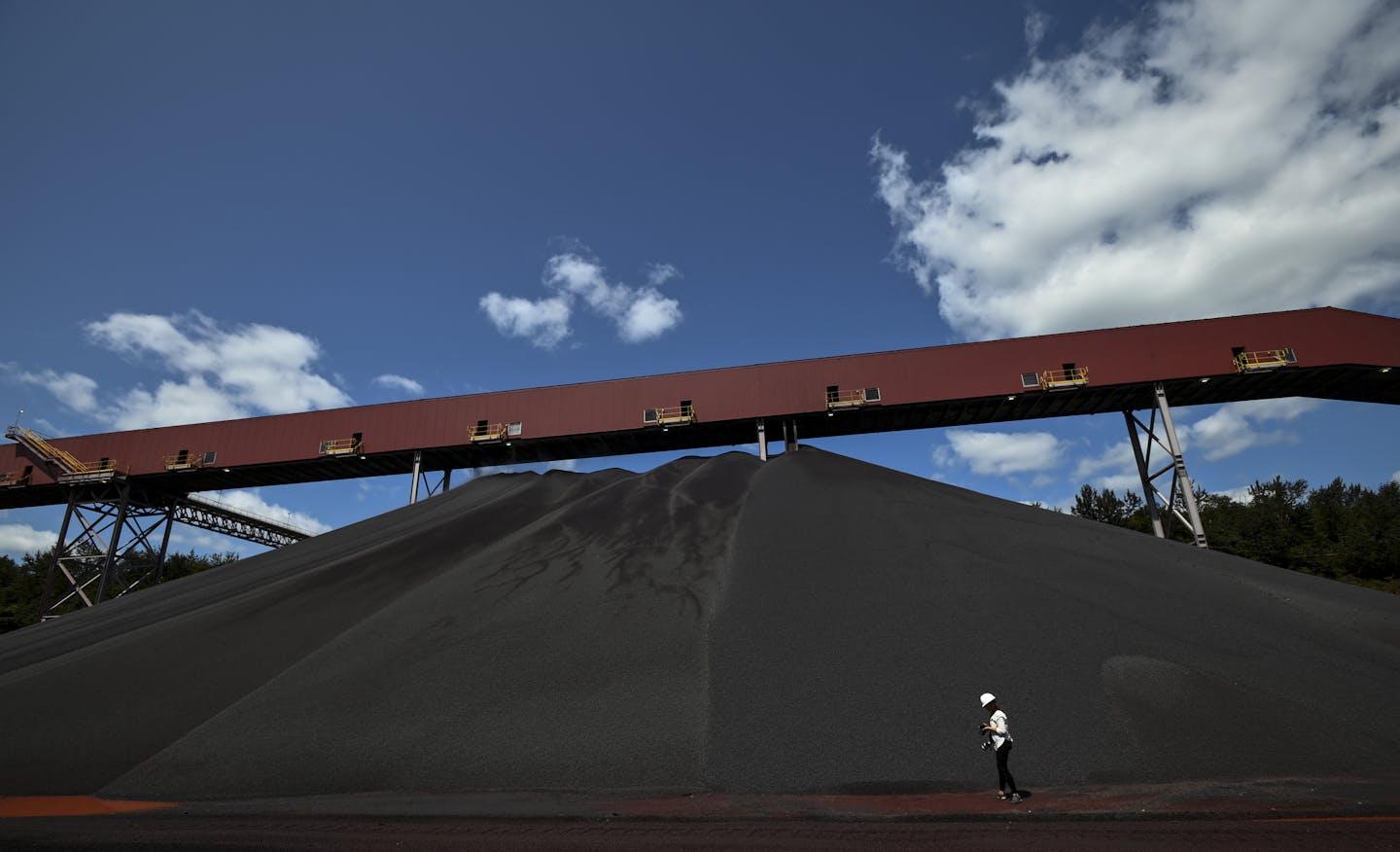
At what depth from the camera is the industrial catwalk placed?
8.79 meters

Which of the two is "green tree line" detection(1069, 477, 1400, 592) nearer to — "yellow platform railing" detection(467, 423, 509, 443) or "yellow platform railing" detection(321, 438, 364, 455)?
"yellow platform railing" detection(467, 423, 509, 443)

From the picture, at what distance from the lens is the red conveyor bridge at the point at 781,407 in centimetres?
2423

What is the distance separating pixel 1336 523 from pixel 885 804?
49572mm

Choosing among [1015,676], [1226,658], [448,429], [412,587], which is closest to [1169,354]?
[1226,658]

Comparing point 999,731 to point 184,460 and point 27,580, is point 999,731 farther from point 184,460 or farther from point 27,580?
point 27,580

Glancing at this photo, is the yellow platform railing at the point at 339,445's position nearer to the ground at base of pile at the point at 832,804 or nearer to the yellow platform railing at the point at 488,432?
the yellow platform railing at the point at 488,432

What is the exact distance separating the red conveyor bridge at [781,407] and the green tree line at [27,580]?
6365 mm

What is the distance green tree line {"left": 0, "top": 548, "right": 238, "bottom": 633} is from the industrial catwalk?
2536 centimetres

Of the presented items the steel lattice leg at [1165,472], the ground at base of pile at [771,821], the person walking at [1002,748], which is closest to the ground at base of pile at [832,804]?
the ground at base of pile at [771,821]

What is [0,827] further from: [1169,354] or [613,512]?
[1169,354]

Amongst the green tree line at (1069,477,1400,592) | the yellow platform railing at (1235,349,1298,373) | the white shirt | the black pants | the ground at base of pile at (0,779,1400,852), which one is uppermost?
the yellow platform railing at (1235,349,1298,373)

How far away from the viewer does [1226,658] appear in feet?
34.8

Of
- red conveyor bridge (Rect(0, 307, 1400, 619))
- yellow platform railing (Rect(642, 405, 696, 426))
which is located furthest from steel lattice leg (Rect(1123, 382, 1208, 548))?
yellow platform railing (Rect(642, 405, 696, 426))

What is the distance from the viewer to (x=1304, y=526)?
42.3 m
